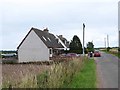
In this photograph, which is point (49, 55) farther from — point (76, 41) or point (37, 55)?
point (76, 41)

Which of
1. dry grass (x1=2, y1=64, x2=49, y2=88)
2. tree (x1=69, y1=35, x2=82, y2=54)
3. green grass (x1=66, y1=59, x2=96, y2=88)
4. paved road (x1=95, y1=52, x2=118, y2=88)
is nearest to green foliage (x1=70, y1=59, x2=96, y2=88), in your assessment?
green grass (x1=66, y1=59, x2=96, y2=88)

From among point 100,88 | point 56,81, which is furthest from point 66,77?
point 56,81

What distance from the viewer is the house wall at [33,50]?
203ft

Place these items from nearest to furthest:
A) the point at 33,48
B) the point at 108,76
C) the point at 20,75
Answer: the point at 20,75 < the point at 108,76 < the point at 33,48

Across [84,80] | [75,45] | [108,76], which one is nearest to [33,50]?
[75,45]

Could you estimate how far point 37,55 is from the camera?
6238 centimetres

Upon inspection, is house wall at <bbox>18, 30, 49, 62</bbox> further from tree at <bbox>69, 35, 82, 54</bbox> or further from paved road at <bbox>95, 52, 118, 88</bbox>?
paved road at <bbox>95, 52, 118, 88</bbox>

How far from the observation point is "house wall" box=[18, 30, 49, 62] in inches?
2432

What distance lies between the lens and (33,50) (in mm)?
62438

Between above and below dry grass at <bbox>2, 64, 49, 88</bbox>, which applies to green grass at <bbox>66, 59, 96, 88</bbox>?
below

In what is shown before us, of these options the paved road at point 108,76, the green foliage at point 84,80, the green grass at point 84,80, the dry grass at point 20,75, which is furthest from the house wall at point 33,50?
the green grass at point 84,80

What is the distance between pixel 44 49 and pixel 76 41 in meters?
25.4

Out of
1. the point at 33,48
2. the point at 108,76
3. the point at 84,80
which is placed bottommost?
the point at 108,76

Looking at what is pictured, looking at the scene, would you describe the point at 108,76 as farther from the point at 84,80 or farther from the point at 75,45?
the point at 75,45
